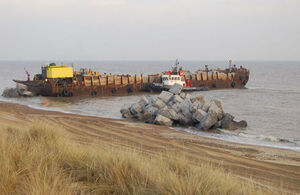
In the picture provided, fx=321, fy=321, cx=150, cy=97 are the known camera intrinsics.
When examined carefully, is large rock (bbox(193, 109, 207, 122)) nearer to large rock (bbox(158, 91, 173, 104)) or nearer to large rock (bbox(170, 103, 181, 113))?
large rock (bbox(170, 103, 181, 113))

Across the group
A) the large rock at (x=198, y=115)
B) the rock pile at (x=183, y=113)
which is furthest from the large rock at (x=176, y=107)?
the large rock at (x=198, y=115)

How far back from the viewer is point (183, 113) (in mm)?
19031

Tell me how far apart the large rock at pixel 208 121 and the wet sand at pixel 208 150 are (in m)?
2.14

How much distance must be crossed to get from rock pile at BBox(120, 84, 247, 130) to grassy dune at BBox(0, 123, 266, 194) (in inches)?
472

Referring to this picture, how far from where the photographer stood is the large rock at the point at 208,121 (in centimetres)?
1745

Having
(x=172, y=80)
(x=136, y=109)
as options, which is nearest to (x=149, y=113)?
(x=136, y=109)

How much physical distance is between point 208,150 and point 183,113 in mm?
7064

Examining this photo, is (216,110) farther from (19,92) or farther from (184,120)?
(19,92)

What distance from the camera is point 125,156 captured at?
5.76 m

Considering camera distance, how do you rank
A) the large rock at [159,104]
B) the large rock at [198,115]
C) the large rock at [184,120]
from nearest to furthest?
the large rock at [198,115] < the large rock at [184,120] < the large rock at [159,104]

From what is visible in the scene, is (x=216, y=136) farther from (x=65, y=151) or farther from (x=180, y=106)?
(x=65, y=151)

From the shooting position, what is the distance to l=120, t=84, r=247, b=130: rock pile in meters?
18.0

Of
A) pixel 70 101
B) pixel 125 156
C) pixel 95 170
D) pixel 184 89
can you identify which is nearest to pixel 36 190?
pixel 95 170

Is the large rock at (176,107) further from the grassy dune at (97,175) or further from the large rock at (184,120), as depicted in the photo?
the grassy dune at (97,175)
